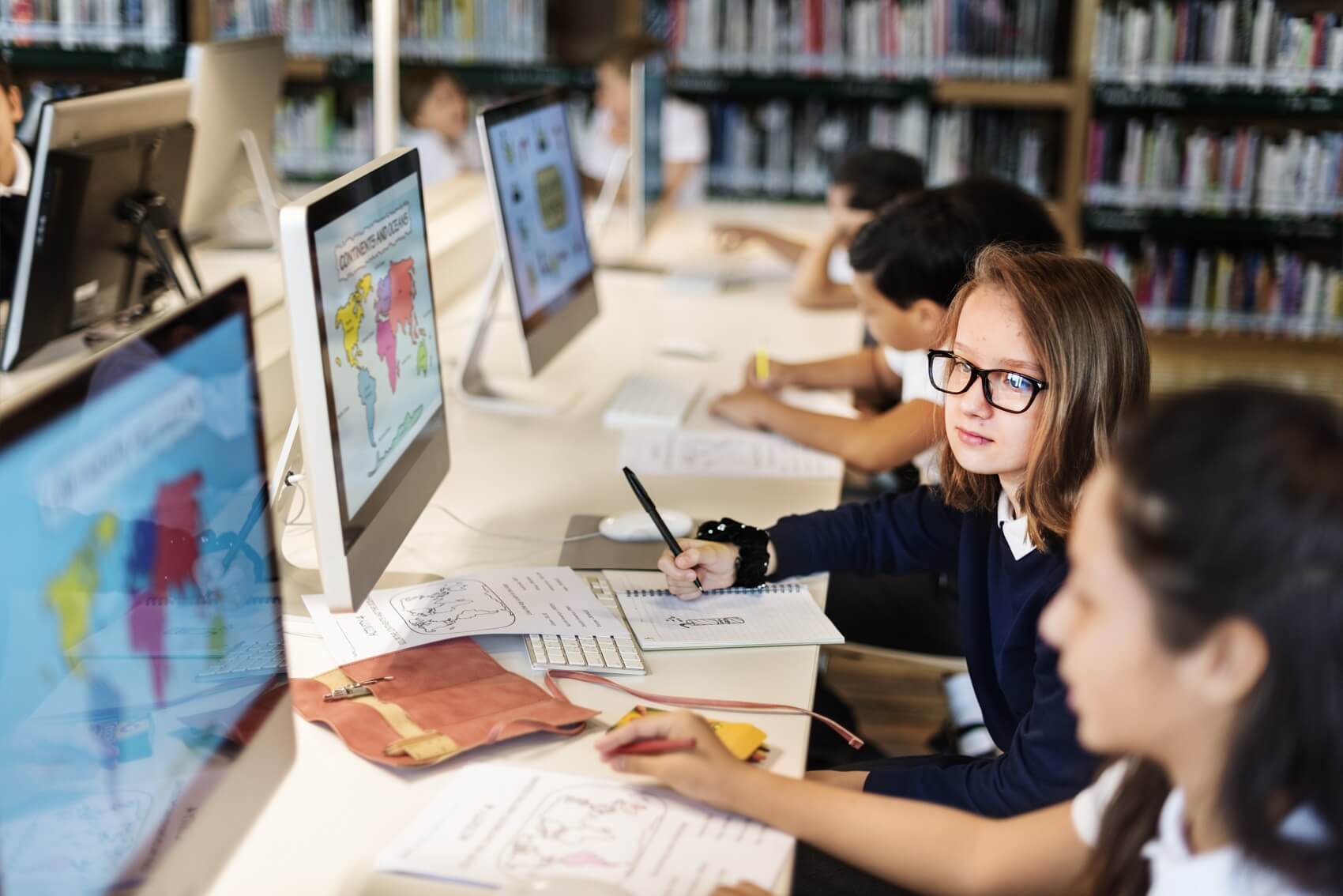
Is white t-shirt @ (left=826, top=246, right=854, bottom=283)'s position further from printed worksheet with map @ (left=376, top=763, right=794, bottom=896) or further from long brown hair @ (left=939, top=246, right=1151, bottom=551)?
printed worksheet with map @ (left=376, top=763, right=794, bottom=896)

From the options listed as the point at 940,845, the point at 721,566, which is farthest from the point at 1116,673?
the point at 721,566

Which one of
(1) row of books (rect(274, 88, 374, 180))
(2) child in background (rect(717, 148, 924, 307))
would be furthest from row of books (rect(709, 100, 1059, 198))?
(2) child in background (rect(717, 148, 924, 307))

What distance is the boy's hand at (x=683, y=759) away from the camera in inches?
40.6

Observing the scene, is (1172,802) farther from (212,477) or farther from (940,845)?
(212,477)

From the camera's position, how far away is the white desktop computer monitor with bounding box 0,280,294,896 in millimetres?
693

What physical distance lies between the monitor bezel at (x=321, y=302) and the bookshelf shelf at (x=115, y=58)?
134 inches

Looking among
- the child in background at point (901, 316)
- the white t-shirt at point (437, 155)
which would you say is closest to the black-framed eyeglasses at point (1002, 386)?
the child in background at point (901, 316)

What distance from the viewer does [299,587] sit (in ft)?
4.66

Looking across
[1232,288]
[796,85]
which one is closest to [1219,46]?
[1232,288]

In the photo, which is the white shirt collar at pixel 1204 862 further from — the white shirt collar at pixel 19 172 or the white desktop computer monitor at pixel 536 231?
the white shirt collar at pixel 19 172

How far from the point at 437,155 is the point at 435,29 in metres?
0.96

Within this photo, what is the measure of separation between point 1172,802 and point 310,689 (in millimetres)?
738

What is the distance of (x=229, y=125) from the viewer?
2586mm

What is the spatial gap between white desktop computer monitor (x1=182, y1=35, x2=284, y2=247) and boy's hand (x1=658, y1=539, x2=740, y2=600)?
4.05 feet
